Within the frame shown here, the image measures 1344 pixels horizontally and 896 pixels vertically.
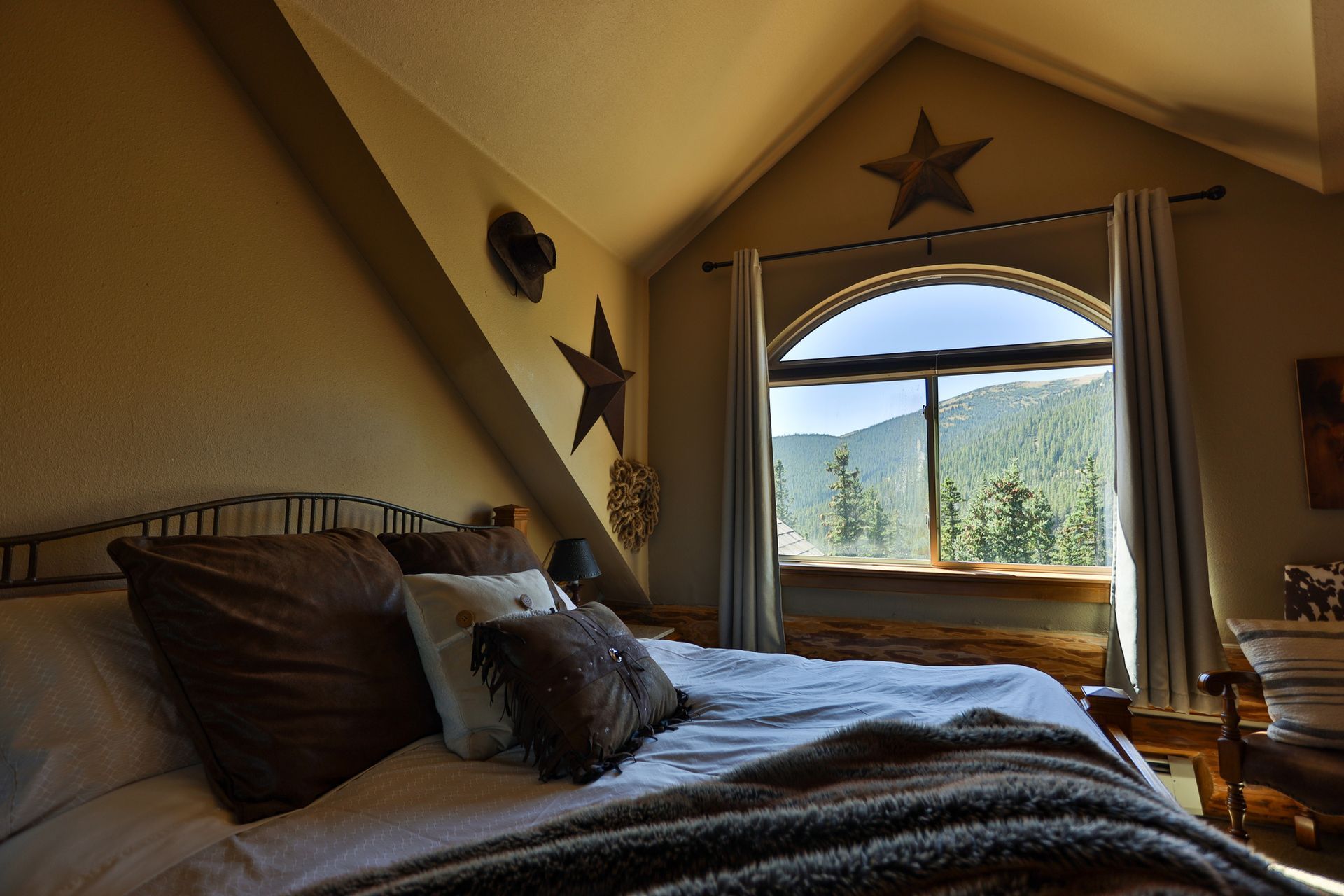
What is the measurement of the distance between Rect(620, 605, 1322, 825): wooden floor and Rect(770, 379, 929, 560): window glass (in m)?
0.41

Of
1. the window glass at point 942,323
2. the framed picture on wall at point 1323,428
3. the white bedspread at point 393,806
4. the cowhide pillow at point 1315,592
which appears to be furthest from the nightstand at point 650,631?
the framed picture on wall at point 1323,428

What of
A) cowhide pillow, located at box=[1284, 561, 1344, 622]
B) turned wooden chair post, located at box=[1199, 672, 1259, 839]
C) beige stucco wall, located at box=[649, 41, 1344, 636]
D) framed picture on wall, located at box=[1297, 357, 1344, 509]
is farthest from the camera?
beige stucco wall, located at box=[649, 41, 1344, 636]

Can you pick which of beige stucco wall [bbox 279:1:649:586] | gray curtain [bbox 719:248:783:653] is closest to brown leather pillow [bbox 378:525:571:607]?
beige stucco wall [bbox 279:1:649:586]

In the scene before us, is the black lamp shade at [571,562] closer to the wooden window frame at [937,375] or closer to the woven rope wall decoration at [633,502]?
the woven rope wall decoration at [633,502]

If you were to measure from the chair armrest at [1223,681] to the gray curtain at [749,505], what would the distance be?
1546 mm

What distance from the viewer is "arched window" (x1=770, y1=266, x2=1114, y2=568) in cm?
304

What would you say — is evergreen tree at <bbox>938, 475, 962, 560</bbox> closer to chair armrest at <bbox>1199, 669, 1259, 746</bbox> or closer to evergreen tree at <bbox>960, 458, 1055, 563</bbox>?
evergreen tree at <bbox>960, 458, 1055, 563</bbox>

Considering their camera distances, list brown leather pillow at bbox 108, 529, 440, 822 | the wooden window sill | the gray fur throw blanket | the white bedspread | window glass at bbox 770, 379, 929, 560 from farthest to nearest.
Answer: window glass at bbox 770, 379, 929, 560, the wooden window sill, brown leather pillow at bbox 108, 529, 440, 822, the white bedspread, the gray fur throw blanket

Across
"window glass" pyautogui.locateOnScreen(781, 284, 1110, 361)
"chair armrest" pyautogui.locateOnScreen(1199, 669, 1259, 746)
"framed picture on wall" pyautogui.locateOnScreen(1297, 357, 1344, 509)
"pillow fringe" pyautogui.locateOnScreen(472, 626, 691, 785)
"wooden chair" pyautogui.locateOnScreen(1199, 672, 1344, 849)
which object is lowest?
"wooden chair" pyautogui.locateOnScreen(1199, 672, 1344, 849)

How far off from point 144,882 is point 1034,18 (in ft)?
11.9

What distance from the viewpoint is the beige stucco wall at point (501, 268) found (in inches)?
76.5

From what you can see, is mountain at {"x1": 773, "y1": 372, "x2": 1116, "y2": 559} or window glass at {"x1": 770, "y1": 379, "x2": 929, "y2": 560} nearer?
mountain at {"x1": 773, "y1": 372, "x2": 1116, "y2": 559}

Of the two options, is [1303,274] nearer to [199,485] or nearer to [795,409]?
[795,409]

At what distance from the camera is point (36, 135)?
1.39 meters
